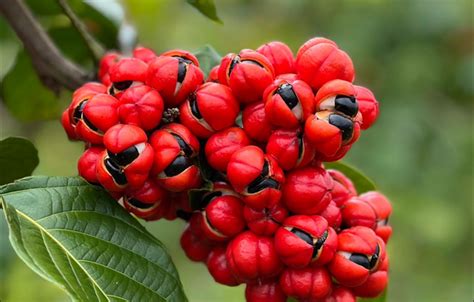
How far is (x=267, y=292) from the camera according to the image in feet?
6.84

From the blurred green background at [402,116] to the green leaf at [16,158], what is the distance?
3.13m

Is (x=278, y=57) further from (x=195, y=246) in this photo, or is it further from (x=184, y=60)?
(x=195, y=246)

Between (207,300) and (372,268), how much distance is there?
333 centimetres

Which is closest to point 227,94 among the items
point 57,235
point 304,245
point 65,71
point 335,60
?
point 335,60

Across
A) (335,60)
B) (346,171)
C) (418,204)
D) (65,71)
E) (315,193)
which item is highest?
(335,60)

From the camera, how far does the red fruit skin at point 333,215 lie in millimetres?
2090

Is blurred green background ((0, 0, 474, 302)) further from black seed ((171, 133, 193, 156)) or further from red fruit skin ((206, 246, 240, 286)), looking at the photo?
black seed ((171, 133, 193, 156))

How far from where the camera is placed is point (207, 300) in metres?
5.27

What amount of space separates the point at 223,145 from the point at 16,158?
2.17 feet

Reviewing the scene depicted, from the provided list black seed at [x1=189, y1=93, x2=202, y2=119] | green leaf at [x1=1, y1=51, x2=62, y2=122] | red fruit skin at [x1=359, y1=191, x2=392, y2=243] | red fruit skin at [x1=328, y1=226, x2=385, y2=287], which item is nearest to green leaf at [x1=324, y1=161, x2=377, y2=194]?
red fruit skin at [x1=359, y1=191, x2=392, y2=243]

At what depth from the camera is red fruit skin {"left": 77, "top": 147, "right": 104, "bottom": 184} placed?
2.01m

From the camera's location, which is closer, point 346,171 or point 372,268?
point 372,268

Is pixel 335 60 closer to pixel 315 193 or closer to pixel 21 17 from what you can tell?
pixel 315 193

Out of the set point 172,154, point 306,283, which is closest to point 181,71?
point 172,154
